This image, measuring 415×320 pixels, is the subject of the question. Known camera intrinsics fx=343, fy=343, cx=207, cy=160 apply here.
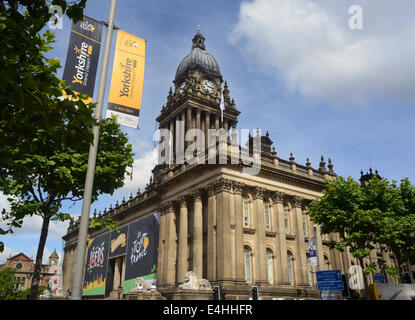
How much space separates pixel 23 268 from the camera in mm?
107250

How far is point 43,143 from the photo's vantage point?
50.8 ft

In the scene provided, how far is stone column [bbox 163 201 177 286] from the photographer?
37.3 m

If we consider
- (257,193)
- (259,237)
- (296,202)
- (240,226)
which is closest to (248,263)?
(259,237)

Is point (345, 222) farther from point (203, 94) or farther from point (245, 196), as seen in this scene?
point (203, 94)

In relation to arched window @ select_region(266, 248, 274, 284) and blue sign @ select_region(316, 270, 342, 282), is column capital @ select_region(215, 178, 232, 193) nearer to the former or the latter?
arched window @ select_region(266, 248, 274, 284)

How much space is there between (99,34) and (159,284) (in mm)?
30731

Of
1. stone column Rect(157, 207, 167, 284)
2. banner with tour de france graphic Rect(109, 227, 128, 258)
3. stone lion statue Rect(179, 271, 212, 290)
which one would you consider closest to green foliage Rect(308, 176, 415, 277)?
stone lion statue Rect(179, 271, 212, 290)

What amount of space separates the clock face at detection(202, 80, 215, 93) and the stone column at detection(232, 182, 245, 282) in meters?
29.4

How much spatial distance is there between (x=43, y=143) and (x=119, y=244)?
122 ft

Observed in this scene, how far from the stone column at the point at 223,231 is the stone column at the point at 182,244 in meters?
5.62

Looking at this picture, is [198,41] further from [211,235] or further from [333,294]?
[333,294]
